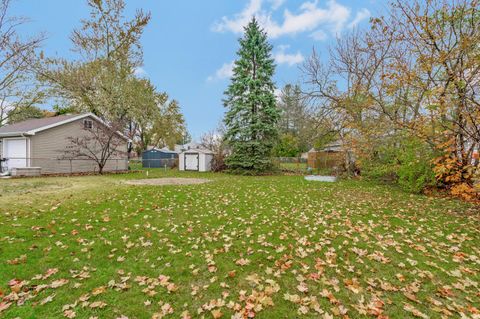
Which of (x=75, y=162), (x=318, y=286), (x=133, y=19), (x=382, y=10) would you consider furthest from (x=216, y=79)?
(x=318, y=286)

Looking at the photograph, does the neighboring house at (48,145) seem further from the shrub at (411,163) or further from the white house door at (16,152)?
the shrub at (411,163)

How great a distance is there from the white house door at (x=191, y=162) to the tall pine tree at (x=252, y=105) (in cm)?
424

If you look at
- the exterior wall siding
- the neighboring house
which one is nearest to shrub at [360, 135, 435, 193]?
the neighboring house

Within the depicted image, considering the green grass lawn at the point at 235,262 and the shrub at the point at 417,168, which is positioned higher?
the shrub at the point at 417,168

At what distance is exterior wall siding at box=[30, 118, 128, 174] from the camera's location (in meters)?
15.1

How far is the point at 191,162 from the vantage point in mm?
21516

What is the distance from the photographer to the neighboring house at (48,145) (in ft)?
48.8

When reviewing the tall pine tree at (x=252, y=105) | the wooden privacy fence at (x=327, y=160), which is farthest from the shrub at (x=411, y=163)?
the tall pine tree at (x=252, y=105)

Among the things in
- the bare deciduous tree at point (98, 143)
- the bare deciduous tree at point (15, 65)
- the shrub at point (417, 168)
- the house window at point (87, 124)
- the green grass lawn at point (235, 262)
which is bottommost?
the green grass lawn at point (235, 262)

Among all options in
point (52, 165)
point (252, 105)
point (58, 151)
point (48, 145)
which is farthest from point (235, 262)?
point (48, 145)

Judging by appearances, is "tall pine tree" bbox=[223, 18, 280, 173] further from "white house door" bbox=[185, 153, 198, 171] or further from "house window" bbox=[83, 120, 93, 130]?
"house window" bbox=[83, 120, 93, 130]

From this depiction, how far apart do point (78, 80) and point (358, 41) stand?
20386 mm

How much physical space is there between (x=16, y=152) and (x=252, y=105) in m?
16.6

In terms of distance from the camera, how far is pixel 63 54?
1856 centimetres
